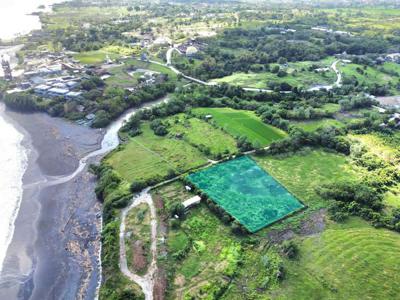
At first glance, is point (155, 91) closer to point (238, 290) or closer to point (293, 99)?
point (293, 99)

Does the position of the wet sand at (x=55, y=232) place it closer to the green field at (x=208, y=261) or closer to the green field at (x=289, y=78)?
the green field at (x=208, y=261)

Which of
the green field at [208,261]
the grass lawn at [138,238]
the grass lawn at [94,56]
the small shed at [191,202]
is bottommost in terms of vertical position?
the grass lawn at [94,56]

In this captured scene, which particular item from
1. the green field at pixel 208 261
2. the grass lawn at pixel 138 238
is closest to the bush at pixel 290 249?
the green field at pixel 208 261

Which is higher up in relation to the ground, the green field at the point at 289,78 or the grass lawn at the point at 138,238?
the grass lawn at the point at 138,238

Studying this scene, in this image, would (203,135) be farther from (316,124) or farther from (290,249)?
(290,249)

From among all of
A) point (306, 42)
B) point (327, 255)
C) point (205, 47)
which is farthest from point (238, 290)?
point (306, 42)

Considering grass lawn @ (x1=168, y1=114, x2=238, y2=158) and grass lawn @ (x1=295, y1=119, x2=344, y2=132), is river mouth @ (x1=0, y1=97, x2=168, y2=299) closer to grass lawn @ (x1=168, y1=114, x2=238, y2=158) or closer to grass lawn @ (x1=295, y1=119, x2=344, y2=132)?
grass lawn @ (x1=168, y1=114, x2=238, y2=158)
